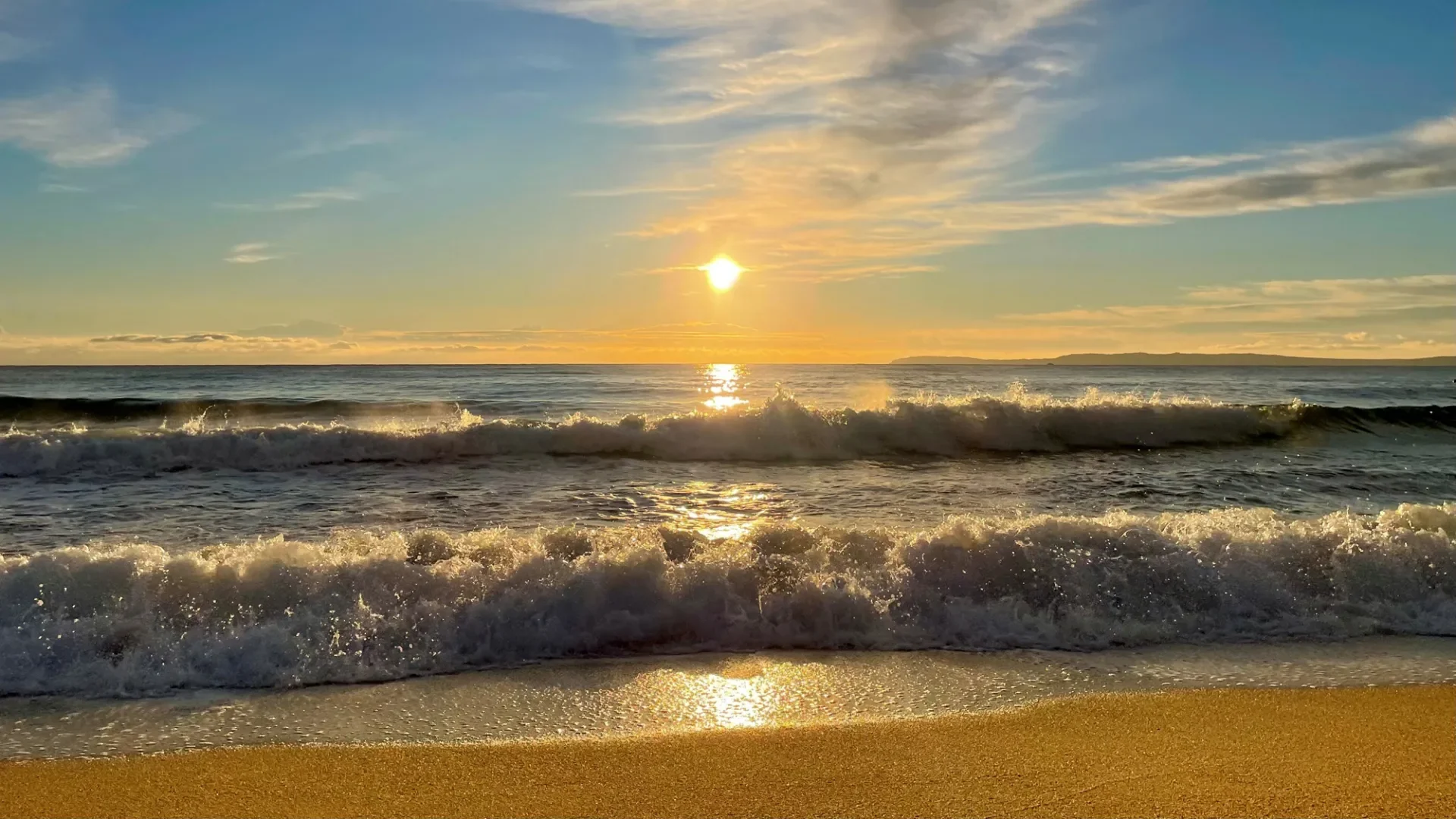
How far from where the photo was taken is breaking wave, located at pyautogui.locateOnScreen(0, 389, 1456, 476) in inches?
513

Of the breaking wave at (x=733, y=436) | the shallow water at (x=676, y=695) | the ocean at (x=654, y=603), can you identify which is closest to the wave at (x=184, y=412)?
the breaking wave at (x=733, y=436)

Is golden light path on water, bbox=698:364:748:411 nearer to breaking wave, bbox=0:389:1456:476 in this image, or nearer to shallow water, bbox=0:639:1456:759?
breaking wave, bbox=0:389:1456:476

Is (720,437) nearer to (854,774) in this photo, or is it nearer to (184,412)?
(854,774)

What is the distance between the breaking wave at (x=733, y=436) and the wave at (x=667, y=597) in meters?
7.63

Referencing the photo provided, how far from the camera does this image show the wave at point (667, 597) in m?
4.91

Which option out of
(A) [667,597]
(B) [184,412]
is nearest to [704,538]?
(A) [667,597]

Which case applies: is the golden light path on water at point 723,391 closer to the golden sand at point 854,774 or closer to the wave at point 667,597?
the wave at point 667,597

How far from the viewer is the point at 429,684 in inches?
184

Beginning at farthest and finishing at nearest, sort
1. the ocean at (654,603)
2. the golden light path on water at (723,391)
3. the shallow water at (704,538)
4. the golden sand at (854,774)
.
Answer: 1. the golden light path on water at (723,391)
2. the shallow water at (704,538)
3. the ocean at (654,603)
4. the golden sand at (854,774)

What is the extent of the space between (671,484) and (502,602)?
623 cm

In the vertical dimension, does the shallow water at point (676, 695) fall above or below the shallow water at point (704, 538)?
below

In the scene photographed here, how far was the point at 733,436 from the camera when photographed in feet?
48.9

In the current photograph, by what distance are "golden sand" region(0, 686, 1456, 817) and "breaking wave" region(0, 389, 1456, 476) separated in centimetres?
1013

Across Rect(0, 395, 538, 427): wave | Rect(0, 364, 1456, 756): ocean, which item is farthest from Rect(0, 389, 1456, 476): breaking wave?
Rect(0, 395, 538, 427): wave
